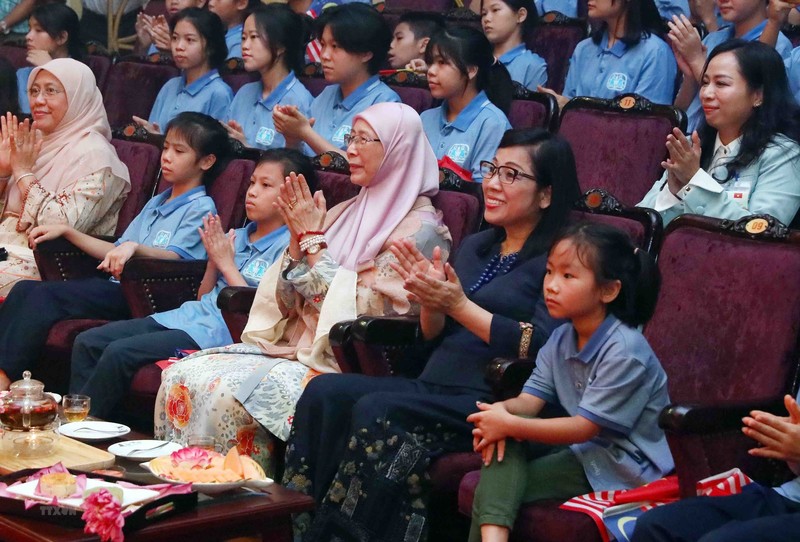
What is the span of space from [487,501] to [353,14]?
6.71 ft

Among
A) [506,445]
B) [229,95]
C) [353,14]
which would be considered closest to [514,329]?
[506,445]

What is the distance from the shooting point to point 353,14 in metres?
3.57

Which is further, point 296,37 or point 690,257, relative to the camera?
point 296,37

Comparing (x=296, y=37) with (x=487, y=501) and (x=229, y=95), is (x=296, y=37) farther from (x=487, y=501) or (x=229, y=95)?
(x=487, y=501)

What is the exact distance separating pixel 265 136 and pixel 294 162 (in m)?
0.82

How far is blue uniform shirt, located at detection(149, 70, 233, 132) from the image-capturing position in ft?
13.3

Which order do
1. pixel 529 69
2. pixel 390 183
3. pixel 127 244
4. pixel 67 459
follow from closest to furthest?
pixel 67 459 → pixel 390 183 → pixel 127 244 → pixel 529 69

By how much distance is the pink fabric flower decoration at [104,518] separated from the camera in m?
1.61

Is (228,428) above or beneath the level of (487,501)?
beneath

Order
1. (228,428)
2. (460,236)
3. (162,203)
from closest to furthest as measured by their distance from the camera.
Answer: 1. (228,428)
2. (460,236)
3. (162,203)

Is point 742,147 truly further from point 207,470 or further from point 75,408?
point 75,408

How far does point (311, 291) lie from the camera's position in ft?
8.35

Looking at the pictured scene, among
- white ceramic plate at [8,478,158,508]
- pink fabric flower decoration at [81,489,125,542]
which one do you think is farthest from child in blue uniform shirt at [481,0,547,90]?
pink fabric flower decoration at [81,489,125,542]

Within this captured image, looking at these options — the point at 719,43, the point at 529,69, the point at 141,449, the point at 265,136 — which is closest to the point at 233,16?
the point at 265,136
